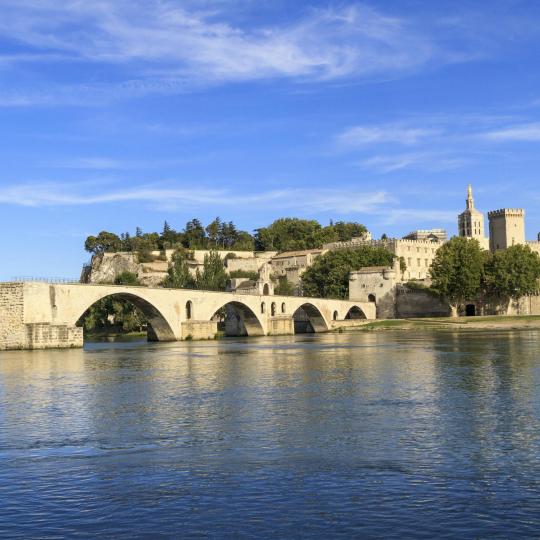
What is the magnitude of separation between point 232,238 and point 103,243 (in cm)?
2767

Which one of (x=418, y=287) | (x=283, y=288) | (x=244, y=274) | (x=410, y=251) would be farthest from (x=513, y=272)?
(x=244, y=274)

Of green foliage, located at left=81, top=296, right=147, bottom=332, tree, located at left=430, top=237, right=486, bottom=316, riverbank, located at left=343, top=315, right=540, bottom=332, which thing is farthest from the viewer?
tree, located at left=430, top=237, right=486, bottom=316

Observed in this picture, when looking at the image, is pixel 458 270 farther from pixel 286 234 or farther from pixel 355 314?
pixel 286 234

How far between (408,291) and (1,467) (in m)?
93.4

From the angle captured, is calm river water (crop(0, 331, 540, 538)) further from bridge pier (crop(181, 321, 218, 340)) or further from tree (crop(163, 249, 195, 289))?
tree (crop(163, 249, 195, 289))

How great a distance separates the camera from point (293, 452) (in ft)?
53.5

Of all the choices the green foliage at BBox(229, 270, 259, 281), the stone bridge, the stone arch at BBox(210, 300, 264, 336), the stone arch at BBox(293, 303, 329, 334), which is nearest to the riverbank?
the stone arch at BBox(293, 303, 329, 334)

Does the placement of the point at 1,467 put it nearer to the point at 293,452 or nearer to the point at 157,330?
the point at 293,452

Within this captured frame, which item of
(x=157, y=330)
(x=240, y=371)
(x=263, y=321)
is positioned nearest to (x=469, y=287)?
(x=263, y=321)

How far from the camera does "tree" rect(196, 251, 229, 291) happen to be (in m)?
102

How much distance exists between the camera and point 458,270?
308 ft

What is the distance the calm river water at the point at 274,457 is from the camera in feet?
38.3

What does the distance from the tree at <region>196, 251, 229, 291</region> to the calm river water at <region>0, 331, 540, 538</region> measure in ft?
232

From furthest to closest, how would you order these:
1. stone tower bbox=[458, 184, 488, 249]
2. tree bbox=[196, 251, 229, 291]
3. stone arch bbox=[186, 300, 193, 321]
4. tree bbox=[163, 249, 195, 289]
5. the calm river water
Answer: stone tower bbox=[458, 184, 488, 249] < tree bbox=[196, 251, 229, 291] < tree bbox=[163, 249, 195, 289] < stone arch bbox=[186, 300, 193, 321] < the calm river water
